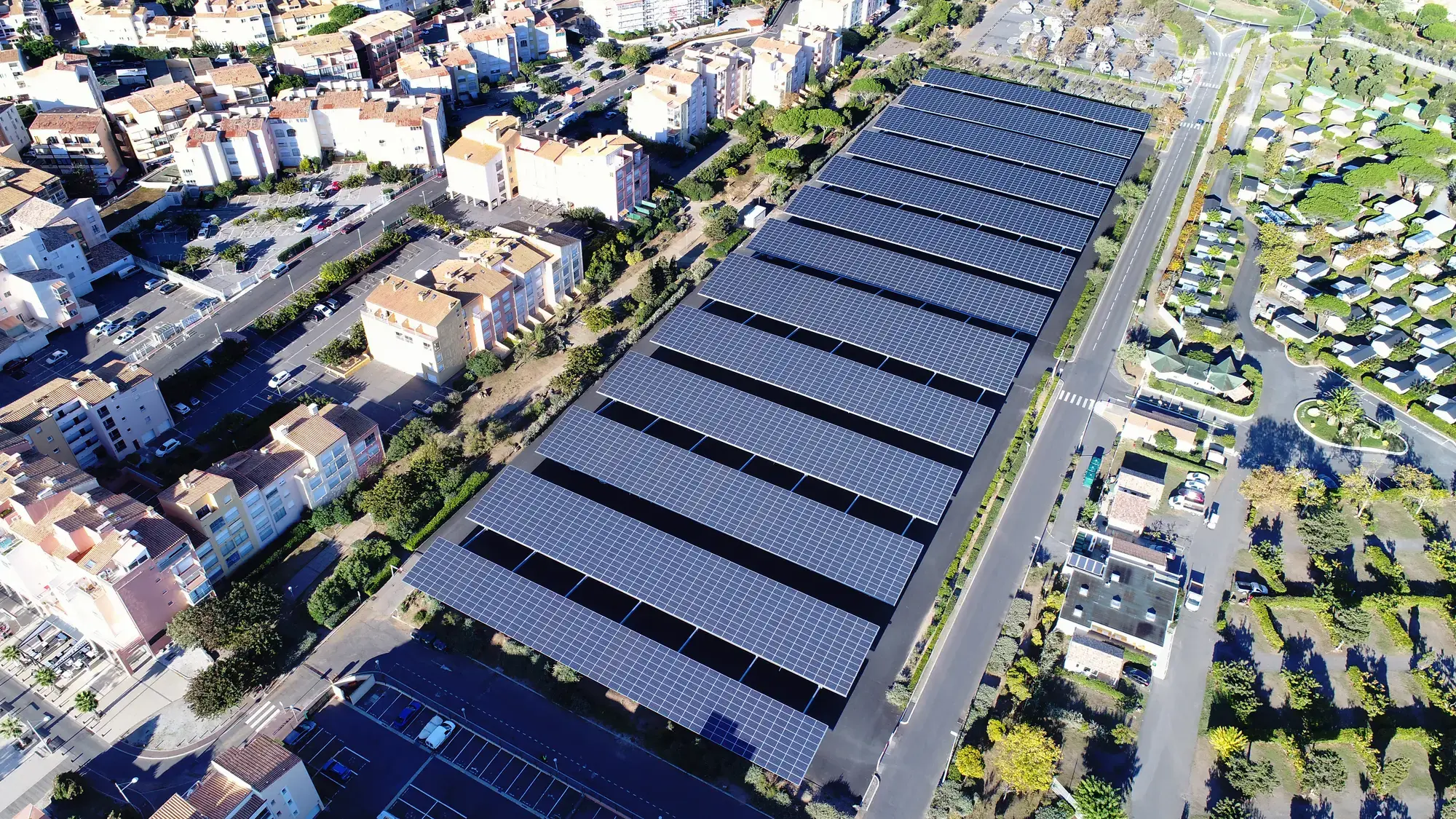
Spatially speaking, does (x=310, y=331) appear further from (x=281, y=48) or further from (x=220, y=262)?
(x=281, y=48)

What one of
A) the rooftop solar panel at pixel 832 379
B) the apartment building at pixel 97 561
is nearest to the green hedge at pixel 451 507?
the apartment building at pixel 97 561

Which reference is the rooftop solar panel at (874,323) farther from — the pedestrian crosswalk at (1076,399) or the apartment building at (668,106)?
the apartment building at (668,106)

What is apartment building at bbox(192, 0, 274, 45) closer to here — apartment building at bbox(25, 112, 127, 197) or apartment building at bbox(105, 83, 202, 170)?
apartment building at bbox(105, 83, 202, 170)

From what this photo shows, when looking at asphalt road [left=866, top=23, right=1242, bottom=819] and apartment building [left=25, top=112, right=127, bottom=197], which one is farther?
apartment building [left=25, top=112, right=127, bottom=197]

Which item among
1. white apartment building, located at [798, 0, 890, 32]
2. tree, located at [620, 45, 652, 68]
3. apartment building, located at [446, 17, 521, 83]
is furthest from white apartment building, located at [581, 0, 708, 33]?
apartment building, located at [446, 17, 521, 83]

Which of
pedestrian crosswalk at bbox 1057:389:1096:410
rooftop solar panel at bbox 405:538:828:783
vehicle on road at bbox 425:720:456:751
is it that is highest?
pedestrian crosswalk at bbox 1057:389:1096:410

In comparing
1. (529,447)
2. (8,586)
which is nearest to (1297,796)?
(529,447)
